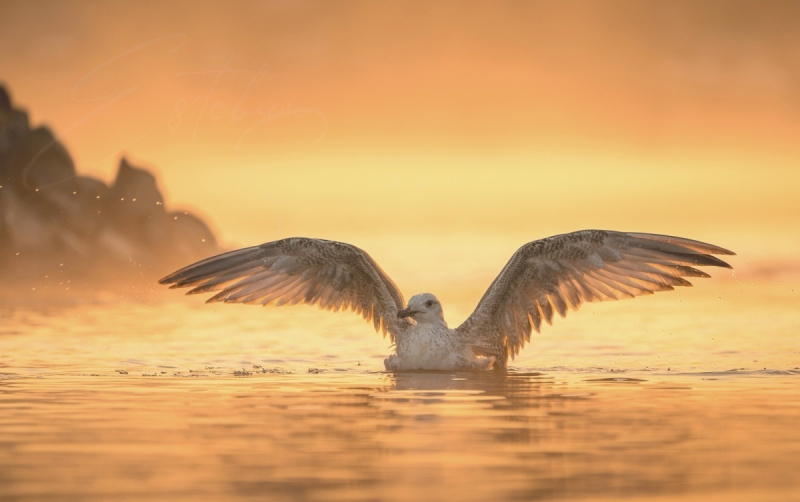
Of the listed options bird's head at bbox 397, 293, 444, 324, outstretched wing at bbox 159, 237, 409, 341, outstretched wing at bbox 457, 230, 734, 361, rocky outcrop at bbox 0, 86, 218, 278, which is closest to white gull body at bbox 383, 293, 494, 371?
bird's head at bbox 397, 293, 444, 324

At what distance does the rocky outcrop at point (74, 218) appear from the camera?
7106 cm

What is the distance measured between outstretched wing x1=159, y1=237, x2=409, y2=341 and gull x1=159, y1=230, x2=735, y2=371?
15mm

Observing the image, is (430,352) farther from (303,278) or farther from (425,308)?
(303,278)

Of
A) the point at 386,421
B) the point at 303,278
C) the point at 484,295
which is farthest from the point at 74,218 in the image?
the point at 386,421

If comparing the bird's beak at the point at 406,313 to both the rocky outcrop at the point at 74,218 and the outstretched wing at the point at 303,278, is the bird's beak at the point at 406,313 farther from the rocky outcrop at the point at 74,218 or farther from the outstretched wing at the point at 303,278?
the rocky outcrop at the point at 74,218

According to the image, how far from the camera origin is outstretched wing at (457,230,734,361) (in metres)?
16.2

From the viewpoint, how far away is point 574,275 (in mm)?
16750

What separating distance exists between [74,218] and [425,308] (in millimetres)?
65694

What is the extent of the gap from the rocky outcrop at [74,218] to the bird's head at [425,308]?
48.0m

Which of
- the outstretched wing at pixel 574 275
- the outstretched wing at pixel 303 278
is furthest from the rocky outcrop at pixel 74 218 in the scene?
the outstretched wing at pixel 574 275

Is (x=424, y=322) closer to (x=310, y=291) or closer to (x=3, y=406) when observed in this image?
(x=310, y=291)

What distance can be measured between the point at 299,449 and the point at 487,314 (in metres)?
8.65

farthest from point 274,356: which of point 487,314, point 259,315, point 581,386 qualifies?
point 259,315

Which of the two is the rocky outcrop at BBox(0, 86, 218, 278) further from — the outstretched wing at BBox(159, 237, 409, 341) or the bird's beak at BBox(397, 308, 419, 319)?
the bird's beak at BBox(397, 308, 419, 319)
